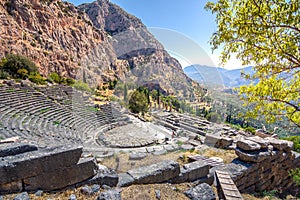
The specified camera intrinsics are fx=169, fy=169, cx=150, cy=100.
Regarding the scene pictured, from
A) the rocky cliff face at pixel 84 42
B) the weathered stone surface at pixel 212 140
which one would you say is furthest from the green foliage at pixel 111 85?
the weathered stone surface at pixel 212 140

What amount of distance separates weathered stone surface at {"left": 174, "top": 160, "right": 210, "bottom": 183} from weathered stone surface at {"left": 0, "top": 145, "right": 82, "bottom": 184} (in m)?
2.17

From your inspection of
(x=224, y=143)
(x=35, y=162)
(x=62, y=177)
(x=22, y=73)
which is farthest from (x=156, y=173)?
(x=22, y=73)

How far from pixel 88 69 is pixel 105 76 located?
570 cm

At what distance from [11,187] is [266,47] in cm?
505

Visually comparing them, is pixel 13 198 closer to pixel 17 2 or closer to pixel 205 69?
pixel 205 69

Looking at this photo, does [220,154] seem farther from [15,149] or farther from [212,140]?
[15,149]

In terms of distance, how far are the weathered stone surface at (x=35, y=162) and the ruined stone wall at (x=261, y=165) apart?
383 cm

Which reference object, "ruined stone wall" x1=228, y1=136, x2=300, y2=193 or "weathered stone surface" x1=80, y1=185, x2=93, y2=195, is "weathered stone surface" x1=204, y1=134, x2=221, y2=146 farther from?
"weathered stone surface" x1=80, y1=185, x2=93, y2=195

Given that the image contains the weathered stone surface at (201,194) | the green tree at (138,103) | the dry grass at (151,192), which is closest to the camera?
the dry grass at (151,192)

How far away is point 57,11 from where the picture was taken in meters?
48.9

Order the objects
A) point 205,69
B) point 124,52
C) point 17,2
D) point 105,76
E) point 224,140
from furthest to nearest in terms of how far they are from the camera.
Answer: point 124,52
point 105,76
point 17,2
point 205,69
point 224,140

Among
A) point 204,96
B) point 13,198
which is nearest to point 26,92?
point 13,198

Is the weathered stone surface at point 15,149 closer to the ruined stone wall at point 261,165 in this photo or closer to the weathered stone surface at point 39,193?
the weathered stone surface at point 39,193

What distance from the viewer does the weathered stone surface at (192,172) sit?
12.0 feet
